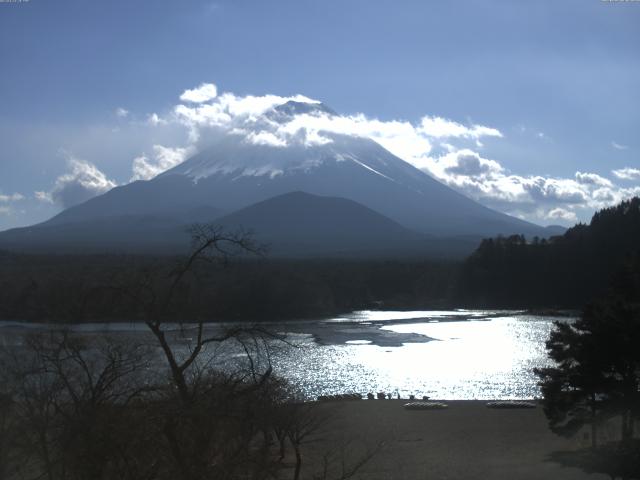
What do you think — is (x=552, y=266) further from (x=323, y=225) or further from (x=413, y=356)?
(x=323, y=225)

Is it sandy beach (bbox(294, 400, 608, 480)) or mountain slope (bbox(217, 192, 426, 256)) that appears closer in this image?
sandy beach (bbox(294, 400, 608, 480))

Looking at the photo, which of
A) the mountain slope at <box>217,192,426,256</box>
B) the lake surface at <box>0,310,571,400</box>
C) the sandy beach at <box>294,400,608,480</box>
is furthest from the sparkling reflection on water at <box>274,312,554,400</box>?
the mountain slope at <box>217,192,426,256</box>

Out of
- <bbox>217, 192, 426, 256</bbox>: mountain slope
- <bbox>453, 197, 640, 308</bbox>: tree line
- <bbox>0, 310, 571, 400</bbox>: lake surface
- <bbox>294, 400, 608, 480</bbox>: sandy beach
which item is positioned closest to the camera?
<bbox>294, 400, 608, 480</bbox>: sandy beach

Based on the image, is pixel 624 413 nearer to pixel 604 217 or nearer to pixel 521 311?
pixel 521 311

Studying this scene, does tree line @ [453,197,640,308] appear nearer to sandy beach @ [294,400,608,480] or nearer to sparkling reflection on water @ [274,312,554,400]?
sparkling reflection on water @ [274,312,554,400]

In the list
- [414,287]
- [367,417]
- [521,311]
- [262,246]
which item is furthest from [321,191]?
[262,246]

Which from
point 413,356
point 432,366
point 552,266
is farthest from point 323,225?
point 432,366
